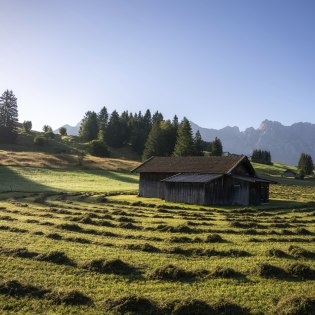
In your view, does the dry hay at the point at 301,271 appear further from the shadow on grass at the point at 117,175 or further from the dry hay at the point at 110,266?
the shadow on grass at the point at 117,175

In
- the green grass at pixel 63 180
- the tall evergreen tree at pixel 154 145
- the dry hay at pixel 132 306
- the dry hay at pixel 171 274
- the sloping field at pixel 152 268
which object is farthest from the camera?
the tall evergreen tree at pixel 154 145

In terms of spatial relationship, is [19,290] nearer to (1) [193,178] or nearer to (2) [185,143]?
(1) [193,178]

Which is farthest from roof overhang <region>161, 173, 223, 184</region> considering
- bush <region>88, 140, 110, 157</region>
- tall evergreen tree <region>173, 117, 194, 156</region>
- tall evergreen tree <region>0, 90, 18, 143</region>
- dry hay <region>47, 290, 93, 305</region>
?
tall evergreen tree <region>0, 90, 18, 143</region>

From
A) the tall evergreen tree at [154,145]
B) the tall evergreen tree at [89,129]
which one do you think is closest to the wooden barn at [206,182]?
the tall evergreen tree at [154,145]

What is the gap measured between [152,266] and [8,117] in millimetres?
103628

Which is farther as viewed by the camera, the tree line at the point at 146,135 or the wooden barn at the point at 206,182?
the tree line at the point at 146,135

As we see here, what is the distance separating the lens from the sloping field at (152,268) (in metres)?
11.8

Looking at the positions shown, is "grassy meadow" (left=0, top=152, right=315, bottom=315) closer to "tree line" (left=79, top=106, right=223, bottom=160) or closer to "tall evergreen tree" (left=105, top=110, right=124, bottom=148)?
"tree line" (left=79, top=106, right=223, bottom=160)

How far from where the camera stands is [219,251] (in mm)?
18500

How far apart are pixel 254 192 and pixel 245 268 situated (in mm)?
32105

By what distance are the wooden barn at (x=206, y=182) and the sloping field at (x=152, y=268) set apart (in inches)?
667

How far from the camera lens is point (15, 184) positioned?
5962 centimetres

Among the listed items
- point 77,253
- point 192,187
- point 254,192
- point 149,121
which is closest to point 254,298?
point 77,253

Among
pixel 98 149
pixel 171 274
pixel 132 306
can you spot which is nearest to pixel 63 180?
pixel 98 149
